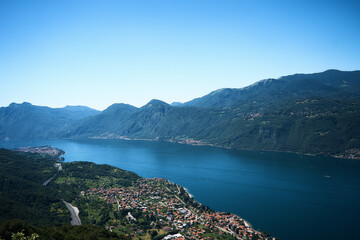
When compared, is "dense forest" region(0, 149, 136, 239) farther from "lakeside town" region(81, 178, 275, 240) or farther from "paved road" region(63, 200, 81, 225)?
"lakeside town" region(81, 178, 275, 240)

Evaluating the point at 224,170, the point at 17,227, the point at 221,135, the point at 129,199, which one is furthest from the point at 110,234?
the point at 221,135

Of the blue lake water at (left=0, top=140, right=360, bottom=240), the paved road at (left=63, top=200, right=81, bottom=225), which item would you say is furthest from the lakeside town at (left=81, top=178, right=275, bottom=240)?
the paved road at (left=63, top=200, right=81, bottom=225)

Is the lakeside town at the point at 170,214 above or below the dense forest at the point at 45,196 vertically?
below

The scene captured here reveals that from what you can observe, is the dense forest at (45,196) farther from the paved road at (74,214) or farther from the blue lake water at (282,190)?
the blue lake water at (282,190)

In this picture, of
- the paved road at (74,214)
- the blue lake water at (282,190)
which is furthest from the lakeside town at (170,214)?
the paved road at (74,214)

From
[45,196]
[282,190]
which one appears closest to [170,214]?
[45,196]

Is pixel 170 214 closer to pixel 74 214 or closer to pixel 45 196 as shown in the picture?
pixel 74 214

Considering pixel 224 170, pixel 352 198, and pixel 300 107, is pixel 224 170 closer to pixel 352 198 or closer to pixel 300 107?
pixel 352 198
